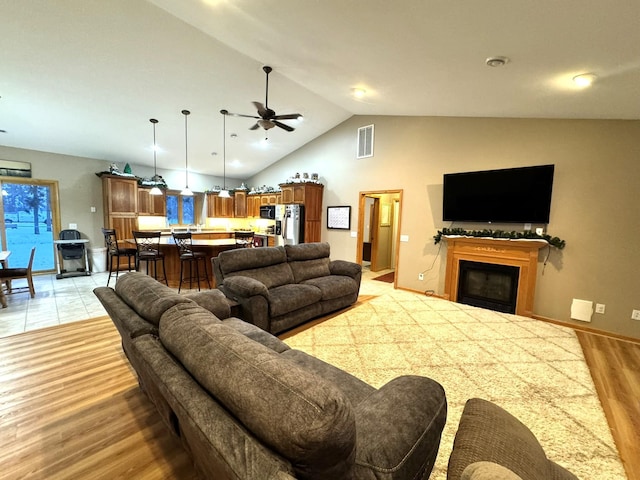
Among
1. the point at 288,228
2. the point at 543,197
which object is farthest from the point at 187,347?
the point at 288,228

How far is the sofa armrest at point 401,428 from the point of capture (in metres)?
0.93

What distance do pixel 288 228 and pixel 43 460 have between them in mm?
5803

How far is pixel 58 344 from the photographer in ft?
9.37

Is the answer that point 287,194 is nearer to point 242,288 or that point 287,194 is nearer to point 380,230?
point 380,230

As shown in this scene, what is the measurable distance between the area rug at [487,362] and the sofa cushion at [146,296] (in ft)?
5.59

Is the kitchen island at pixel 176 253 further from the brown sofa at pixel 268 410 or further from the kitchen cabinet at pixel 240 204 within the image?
the kitchen cabinet at pixel 240 204

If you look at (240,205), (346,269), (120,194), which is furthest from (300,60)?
(240,205)

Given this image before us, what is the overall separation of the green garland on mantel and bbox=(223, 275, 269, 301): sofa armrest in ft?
11.2

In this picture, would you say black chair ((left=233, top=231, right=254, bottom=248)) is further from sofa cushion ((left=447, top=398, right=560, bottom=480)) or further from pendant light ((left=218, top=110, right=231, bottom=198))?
sofa cushion ((left=447, top=398, right=560, bottom=480))

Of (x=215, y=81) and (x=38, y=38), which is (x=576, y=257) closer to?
(x=215, y=81)

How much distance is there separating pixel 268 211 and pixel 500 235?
5.92m

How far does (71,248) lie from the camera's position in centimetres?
606

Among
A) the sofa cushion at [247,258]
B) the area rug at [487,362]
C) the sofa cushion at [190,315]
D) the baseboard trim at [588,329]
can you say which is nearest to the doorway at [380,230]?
the area rug at [487,362]

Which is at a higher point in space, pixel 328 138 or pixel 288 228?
pixel 328 138
